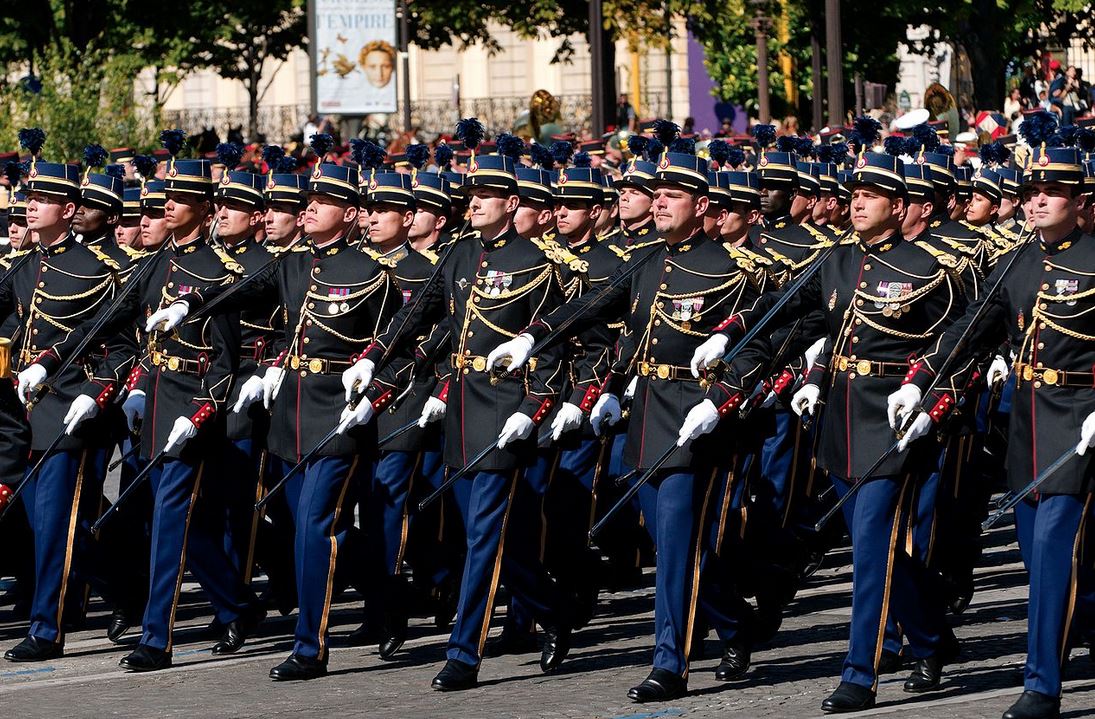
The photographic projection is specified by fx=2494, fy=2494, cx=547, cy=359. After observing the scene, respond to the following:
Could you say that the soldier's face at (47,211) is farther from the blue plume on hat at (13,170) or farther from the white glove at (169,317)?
the white glove at (169,317)

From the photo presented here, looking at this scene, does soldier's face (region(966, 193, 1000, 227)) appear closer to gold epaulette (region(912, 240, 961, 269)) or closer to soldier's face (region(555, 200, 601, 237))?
soldier's face (region(555, 200, 601, 237))

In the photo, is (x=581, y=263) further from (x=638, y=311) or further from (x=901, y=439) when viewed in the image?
(x=901, y=439)

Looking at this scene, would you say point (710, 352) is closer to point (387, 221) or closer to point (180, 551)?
point (387, 221)

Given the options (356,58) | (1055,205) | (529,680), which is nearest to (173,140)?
(529,680)

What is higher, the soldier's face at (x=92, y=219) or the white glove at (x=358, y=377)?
the soldier's face at (x=92, y=219)

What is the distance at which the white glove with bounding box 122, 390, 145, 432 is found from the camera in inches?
398

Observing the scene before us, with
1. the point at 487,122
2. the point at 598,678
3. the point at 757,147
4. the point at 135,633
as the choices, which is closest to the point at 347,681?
the point at 598,678

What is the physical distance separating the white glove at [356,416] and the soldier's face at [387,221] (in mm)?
1030

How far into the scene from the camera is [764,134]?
1296 centimetres

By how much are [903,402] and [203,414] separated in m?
2.90

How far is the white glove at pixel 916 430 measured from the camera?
27.4 ft

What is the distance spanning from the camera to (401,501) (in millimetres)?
10453

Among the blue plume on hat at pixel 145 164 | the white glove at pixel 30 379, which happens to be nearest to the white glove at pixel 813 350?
the blue plume on hat at pixel 145 164

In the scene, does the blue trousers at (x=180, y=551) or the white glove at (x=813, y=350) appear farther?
the white glove at (x=813, y=350)
